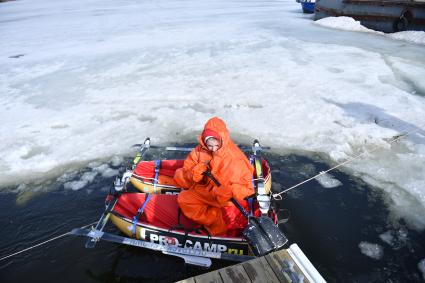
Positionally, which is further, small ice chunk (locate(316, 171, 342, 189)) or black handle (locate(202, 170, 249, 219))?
small ice chunk (locate(316, 171, 342, 189))

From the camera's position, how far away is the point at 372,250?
391cm

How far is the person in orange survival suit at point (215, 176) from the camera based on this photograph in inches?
145

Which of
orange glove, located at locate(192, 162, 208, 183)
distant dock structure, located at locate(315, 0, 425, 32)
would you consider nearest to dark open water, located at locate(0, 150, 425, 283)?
orange glove, located at locate(192, 162, 208, 183)

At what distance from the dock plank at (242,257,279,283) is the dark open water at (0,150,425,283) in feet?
3.89

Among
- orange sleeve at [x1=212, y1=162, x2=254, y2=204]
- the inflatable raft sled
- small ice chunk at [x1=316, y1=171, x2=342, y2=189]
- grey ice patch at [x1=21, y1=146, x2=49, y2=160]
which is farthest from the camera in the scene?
grey ice patch at [x1=21, y1=146, x2=49, y2=160]

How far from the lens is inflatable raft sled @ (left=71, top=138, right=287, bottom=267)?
3.35 m

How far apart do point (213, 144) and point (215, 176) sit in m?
0.38

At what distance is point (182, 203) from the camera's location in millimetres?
3863

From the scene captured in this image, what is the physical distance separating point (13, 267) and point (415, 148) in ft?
21.0

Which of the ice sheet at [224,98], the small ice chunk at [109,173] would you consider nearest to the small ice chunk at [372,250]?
the ice sheet at [224,98]

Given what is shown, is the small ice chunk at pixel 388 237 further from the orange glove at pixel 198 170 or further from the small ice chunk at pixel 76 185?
the small ice chunk at pixel 76 185

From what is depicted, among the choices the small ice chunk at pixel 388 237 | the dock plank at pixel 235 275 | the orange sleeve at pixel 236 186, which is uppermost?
the orange sleeve at pixel 236 186

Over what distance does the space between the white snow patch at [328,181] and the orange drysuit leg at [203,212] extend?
6.88ft

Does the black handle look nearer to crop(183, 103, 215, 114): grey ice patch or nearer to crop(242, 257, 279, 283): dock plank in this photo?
crop(242, 257, 279, 283): dock plank
